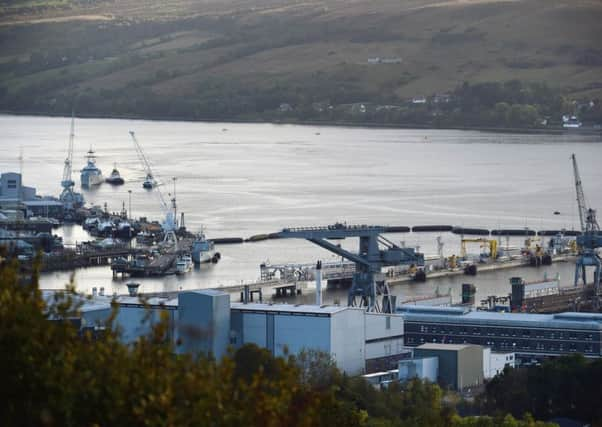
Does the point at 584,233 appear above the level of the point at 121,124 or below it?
below

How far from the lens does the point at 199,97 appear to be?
4391 centimetres

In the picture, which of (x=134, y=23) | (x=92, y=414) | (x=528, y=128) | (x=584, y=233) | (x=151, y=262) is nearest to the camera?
(x=92, y=414)

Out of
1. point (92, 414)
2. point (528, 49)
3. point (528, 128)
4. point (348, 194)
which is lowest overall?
point (92, 414)

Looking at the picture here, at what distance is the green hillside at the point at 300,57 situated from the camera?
41.6 m

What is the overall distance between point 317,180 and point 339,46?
24.7 m

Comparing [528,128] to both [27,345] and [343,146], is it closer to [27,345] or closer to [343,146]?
[343,146]

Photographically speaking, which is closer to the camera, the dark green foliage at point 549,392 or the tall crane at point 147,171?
the dark green foliage at point 549,392

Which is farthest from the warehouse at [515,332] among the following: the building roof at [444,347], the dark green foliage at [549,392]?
the dark green foliage at [549,392]

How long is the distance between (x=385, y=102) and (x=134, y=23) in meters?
19.2

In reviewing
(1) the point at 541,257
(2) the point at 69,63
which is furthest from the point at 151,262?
(2) the point at 69,63

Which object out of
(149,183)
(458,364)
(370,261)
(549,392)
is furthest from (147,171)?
(549,392)

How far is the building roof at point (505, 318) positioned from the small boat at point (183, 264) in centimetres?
493

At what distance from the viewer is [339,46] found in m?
47.9

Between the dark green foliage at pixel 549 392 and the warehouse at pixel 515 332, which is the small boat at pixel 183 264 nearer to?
the warehouse at pixel 515 332
